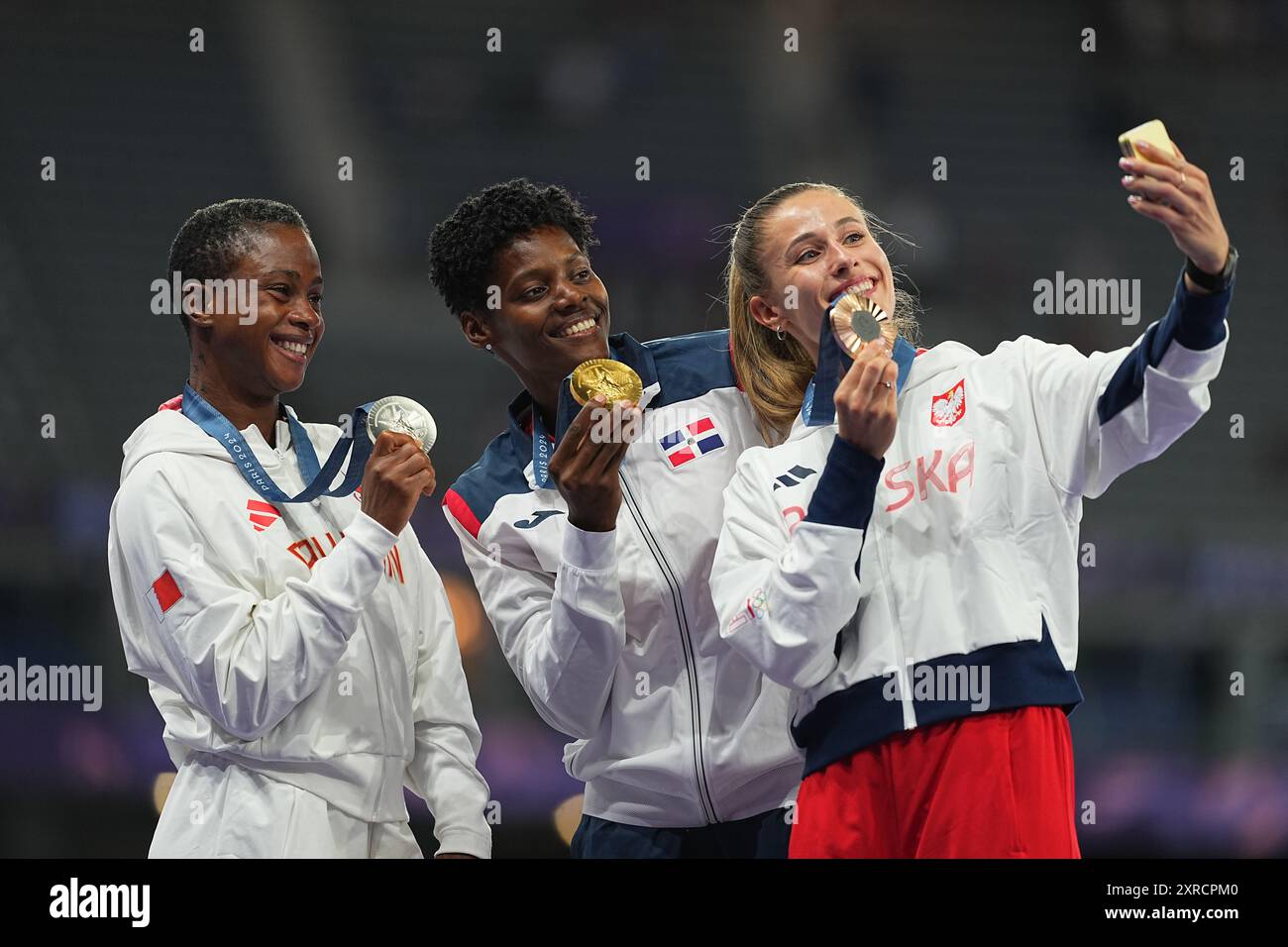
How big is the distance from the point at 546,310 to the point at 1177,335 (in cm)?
142

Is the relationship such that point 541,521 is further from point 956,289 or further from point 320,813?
point 956,289

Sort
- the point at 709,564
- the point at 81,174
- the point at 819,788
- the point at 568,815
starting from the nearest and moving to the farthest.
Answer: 1. the point at 819,788
2. the point at 709,564
3. the point at 568,815
4. the point at 81,174

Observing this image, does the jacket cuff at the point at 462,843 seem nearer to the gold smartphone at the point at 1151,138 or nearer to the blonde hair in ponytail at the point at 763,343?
the blonde hair in ponytail at the point at 763,343

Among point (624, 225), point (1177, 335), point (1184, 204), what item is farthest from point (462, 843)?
point (624, 225)

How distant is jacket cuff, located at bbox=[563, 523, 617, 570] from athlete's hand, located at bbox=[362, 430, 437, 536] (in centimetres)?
30

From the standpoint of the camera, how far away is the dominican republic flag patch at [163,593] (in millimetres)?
2883

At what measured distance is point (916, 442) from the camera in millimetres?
2686

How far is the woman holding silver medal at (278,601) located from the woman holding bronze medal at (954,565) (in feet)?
2.66

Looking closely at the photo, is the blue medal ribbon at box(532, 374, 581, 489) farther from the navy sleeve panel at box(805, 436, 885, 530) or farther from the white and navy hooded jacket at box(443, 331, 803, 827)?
the navy sleeve panel at box(805, 436, 885, 530)

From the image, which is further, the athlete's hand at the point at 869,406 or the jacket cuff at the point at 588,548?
the jacket cuff at the point at 588,548

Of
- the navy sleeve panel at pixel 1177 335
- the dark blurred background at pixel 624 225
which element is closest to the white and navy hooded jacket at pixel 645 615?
the navy sleeve panel at pixel 1177 335
